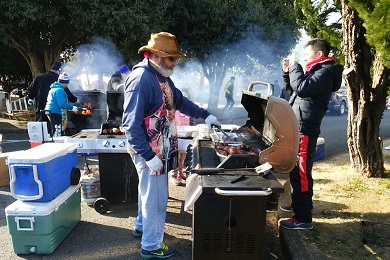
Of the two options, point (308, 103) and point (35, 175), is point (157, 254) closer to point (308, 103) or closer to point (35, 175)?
point (35, 175)

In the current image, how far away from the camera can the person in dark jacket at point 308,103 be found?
3.34m

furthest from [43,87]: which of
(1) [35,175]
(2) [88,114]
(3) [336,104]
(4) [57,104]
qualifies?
(3) [336,104]

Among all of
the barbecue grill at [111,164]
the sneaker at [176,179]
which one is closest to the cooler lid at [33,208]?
the barbecue grill at [111,164]

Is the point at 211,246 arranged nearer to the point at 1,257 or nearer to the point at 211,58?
the point at 1,257

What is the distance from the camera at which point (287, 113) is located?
9.14 ft

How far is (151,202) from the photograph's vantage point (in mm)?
3076

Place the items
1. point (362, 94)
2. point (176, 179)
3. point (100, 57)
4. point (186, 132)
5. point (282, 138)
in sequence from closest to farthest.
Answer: point (282, 138), point (186, 132), point (362, 94), point (176, 179), point (100, 57)

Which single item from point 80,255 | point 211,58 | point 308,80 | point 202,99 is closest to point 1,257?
point 80,255

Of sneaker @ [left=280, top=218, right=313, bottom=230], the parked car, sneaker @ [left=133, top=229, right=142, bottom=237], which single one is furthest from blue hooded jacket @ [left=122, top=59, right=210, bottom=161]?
the parked car

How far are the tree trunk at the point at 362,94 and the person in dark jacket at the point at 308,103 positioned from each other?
5.78ft

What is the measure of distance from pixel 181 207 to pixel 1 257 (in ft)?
7.01

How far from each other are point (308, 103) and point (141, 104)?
1.74m

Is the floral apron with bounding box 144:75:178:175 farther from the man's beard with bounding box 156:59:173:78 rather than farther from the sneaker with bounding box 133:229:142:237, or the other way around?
the sneaker with bounding box 133:229:142:237

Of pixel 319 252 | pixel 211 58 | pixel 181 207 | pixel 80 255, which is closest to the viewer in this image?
pixel 319 252
